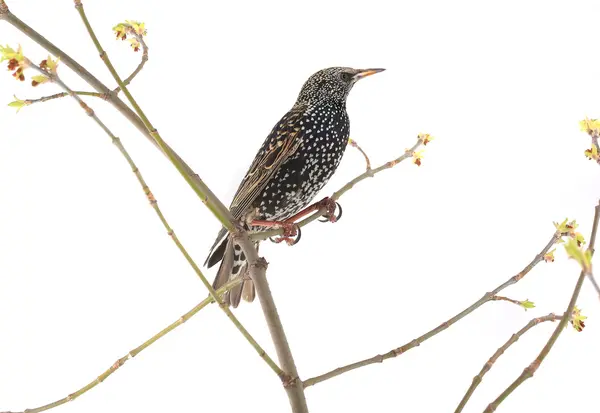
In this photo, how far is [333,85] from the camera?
72.1 inches

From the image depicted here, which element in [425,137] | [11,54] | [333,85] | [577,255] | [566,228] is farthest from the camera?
[333,85]

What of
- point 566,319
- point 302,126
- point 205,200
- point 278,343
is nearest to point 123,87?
point 205,200

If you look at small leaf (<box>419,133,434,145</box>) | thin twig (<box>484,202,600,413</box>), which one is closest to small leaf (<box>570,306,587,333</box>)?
thin twig (<box>484,202,600,413</box>)

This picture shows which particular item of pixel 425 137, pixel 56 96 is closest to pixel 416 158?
pixel 425 137

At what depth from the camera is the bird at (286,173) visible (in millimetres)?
1643

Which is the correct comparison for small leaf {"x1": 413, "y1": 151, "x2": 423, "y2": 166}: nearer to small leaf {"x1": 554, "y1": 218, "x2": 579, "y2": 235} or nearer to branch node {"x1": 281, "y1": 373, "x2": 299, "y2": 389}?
small leaf {"x1": 554, "y1": 218, "x2": 579, "y2": 235}

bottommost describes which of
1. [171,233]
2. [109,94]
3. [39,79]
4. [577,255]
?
[577,255]

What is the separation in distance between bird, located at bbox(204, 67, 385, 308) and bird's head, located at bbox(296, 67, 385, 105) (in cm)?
4

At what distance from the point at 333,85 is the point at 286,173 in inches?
13.8

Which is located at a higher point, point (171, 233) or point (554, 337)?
point (171, 233)

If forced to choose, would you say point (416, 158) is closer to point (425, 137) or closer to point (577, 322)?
point (425, 137)

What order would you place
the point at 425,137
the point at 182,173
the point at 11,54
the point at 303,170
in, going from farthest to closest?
1. the point at 303,170
2. the point at 425,137
3. the point at 182,173
4. the point at 11,54

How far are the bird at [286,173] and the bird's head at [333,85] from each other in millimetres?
38

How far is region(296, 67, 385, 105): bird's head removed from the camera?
181 cm
